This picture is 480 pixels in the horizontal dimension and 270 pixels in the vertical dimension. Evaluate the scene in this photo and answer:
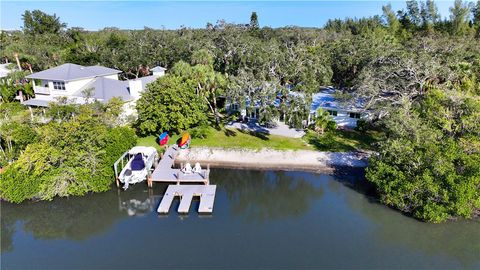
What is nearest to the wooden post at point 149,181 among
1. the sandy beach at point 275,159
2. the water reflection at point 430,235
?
the sandy beach at point 275,159

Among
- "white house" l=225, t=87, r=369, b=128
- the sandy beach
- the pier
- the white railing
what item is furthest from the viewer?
the white railing

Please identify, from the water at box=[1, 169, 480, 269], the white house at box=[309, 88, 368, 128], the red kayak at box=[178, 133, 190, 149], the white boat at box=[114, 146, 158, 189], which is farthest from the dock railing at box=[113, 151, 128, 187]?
the white house at box=[309, 88, 368, 128]

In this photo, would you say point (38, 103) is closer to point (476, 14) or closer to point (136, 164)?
point (136, 164)

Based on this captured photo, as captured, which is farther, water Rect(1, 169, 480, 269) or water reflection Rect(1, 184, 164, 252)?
water reflection Rect(1, 184, 164, 252)

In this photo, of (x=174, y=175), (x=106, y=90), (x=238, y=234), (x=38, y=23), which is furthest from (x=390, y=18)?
(x=38, y=23)

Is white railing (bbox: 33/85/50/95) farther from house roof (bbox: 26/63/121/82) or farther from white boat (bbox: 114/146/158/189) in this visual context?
white boat (bbox: 114/146/158/189)

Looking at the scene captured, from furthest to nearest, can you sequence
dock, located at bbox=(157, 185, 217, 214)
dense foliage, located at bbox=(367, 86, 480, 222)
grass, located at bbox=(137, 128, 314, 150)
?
grass, located at bbox=(137, 128, 314, 150) → dock, located at bbox=(157, 185, 217, 214) → dense foliage, located at bbox=(367, 86, 480, 222)

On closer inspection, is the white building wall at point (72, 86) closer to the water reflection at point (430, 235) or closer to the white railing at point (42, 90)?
the white railing at point (42, 90)
